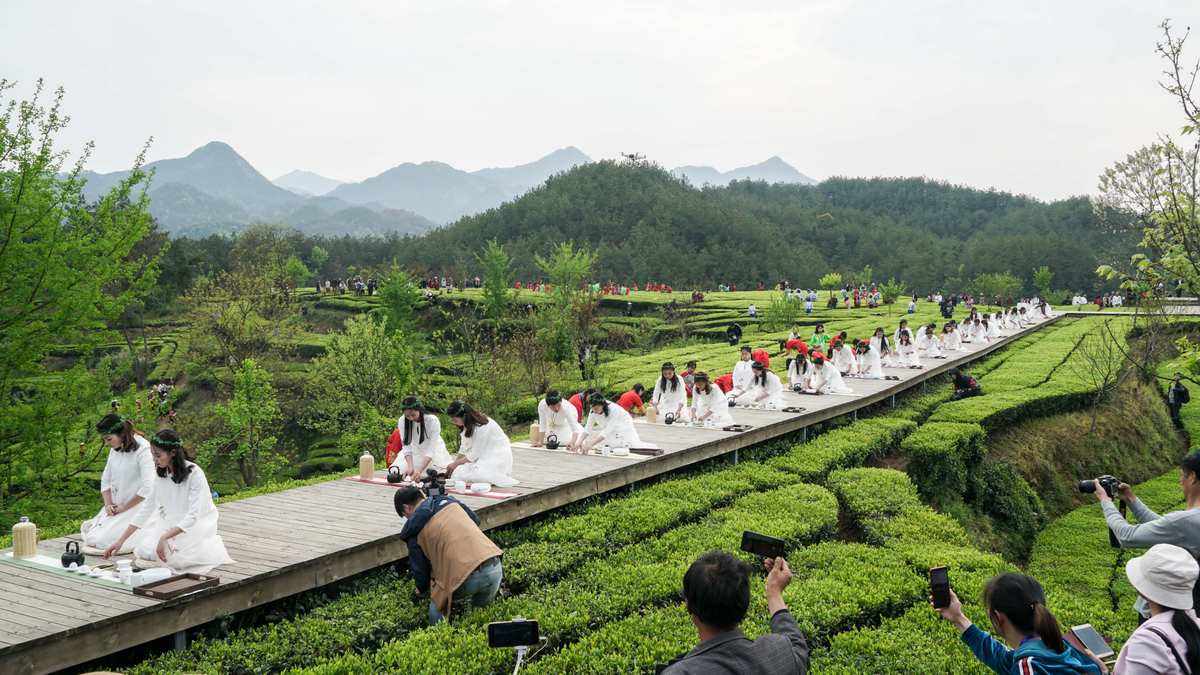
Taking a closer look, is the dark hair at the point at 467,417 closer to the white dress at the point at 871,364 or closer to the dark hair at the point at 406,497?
the dark hair at the point at 406,497

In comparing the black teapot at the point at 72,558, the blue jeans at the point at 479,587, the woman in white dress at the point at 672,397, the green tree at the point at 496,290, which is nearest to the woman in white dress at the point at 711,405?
the woman in white dress at the point at 672,397

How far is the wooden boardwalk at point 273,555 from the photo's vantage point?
6.02 m

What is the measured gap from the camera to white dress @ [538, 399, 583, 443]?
13844 millimetres

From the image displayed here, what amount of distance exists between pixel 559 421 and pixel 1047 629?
33.9 ft

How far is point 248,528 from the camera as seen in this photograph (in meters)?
8.99

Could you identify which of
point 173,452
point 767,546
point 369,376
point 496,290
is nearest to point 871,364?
point 369,376

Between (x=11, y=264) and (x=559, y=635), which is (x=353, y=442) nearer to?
(x=11, y=264)

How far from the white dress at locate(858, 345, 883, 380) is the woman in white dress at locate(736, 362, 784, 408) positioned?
6303 millimetres

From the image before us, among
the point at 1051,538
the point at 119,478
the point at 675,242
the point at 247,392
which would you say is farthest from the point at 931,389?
the point at 675,242

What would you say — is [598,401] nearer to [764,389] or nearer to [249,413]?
[764,389]

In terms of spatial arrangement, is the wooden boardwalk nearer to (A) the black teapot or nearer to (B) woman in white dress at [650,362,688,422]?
(A) the black teapot

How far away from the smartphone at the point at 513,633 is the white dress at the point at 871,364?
20.2 metres

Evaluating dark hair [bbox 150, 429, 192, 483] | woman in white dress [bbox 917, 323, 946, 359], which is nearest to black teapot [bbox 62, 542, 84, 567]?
dark hair [bbox 150, 429, 192, 483]

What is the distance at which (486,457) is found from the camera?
10570 millimetres
